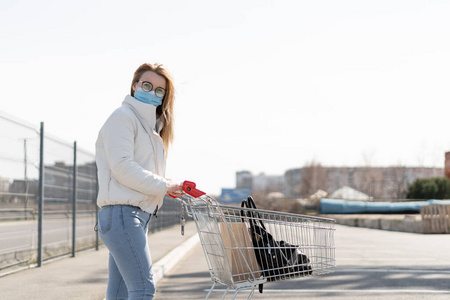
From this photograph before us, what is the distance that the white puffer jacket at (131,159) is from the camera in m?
3.46

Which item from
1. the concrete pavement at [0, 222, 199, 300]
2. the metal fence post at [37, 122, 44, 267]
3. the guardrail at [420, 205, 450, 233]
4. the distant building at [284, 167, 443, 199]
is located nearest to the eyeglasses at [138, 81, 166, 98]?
the concrete pavement at [0, 222, 199, 300]

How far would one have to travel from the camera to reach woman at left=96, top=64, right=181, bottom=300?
3443 mm

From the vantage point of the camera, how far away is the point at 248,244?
4.32m

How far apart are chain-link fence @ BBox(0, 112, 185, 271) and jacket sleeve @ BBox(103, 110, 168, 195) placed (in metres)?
5.88

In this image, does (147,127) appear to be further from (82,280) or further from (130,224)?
(82,280)

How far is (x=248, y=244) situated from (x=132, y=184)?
122 cm

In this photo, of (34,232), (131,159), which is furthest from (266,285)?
(131,159)

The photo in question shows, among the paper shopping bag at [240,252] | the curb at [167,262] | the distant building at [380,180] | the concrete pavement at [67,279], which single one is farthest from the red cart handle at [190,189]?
the distant building at [380,180]

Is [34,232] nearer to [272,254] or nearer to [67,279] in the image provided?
[67,279]

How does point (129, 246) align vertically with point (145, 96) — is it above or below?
below

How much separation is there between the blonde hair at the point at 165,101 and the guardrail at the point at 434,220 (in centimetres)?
2216

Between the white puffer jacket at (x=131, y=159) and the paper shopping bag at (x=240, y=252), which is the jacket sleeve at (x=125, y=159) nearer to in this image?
the white puffer jacket at (x=131, y=159)

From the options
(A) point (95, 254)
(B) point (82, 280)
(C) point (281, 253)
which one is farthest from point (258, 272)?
(A) point (95, 254)

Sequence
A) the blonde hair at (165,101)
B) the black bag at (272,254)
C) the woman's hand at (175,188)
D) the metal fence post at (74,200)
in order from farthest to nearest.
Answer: the metal fence post at (74,200) → the black bag at (272,254) → the blonde hair at (165,101) → the woman's hand at (175,188)
